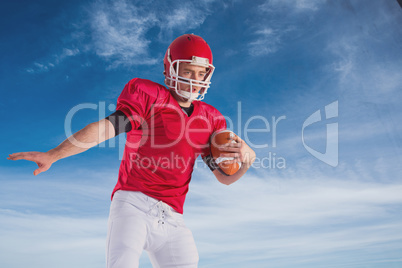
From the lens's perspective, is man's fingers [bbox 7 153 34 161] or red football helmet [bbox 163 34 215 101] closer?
man's fingers [bbox 7 153 34 161]

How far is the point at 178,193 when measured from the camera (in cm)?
341

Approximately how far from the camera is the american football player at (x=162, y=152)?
2.94 m

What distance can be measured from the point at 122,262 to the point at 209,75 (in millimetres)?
1899

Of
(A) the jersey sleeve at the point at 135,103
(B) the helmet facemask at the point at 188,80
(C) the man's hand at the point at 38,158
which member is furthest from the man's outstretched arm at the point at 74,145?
(B) the helmet facemask at the point at 188,80

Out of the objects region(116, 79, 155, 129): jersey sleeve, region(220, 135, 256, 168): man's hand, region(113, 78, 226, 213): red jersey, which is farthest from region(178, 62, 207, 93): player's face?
region(220, 135, 256, 168): man's hand

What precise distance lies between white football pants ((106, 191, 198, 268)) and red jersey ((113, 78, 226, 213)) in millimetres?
106

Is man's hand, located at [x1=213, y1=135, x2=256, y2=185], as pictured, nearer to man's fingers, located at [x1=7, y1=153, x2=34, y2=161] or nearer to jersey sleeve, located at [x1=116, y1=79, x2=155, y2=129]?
jersey sleeve, located at [x1=116, y1=79, x2=155, y2=129]

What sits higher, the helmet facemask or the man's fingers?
the helmet facemask

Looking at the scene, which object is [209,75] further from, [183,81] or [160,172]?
[160,172]

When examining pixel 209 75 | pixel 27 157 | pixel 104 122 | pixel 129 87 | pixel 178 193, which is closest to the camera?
pixel 27 157

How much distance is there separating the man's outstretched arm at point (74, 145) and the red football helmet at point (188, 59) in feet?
3.04

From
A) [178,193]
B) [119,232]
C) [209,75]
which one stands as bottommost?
[119,232]

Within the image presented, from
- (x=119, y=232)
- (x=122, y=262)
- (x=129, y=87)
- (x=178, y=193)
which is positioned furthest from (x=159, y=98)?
(x=122, y=262)

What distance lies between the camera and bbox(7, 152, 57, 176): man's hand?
2.40 m
